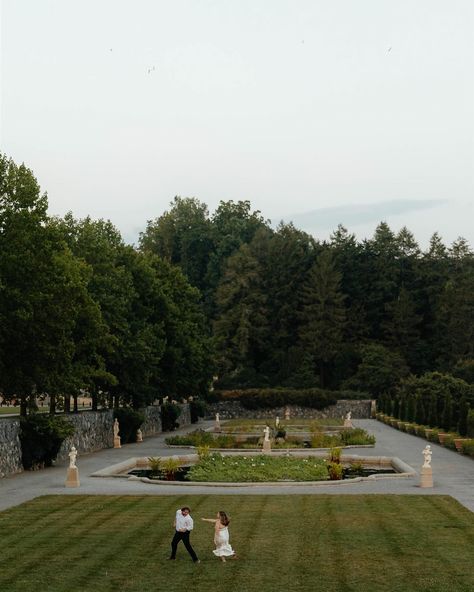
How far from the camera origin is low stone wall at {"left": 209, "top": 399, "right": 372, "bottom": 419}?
106 metres

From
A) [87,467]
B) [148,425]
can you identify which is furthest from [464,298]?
[87,467]

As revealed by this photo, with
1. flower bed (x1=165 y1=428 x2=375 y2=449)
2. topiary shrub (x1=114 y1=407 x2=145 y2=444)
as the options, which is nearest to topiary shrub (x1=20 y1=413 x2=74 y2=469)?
flower bed (x1=165 y1=428 x2=375 y2=449)

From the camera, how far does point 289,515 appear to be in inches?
972

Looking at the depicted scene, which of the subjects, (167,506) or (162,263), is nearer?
(167,506)

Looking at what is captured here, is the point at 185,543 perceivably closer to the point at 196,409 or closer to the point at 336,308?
the point at 196,409

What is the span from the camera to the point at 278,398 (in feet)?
350

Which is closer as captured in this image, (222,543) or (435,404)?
(222,543)

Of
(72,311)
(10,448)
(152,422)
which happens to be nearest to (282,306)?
(152,422)

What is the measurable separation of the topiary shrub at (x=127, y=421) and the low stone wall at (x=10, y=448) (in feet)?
57.3

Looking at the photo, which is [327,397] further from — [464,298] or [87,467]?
[87,467]

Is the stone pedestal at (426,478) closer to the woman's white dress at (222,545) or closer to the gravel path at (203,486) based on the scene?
the gravel path at (203,486)

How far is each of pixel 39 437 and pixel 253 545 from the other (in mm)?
20360

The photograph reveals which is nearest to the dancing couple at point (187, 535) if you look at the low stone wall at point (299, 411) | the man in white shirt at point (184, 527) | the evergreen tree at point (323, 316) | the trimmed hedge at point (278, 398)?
the man in white shirt at point (184, 527)

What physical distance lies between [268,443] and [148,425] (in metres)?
21.2
